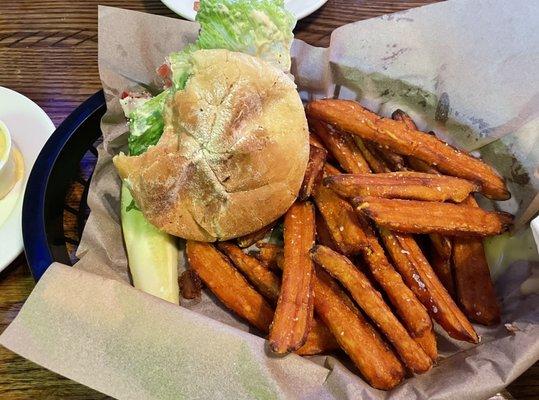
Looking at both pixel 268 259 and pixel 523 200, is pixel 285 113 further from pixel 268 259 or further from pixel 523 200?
pixel 523 200

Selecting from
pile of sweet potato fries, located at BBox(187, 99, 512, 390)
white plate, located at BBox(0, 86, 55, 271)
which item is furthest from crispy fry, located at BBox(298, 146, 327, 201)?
white plate, located at BBox(0, 86, 55, 271)

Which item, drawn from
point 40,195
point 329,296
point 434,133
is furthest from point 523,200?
point 40,195

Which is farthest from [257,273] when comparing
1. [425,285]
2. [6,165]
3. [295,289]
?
[6,165]

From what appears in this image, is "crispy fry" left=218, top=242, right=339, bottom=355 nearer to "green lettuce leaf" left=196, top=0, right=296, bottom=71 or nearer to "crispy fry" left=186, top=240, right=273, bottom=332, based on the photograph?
"crispy fry" left=186, top=240, right=273, bottom=332

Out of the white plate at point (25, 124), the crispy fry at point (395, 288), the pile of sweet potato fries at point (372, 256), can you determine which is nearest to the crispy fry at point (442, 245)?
the pile of sweet potato fries at point (372, 256)

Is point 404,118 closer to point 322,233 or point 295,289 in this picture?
point 322,233
